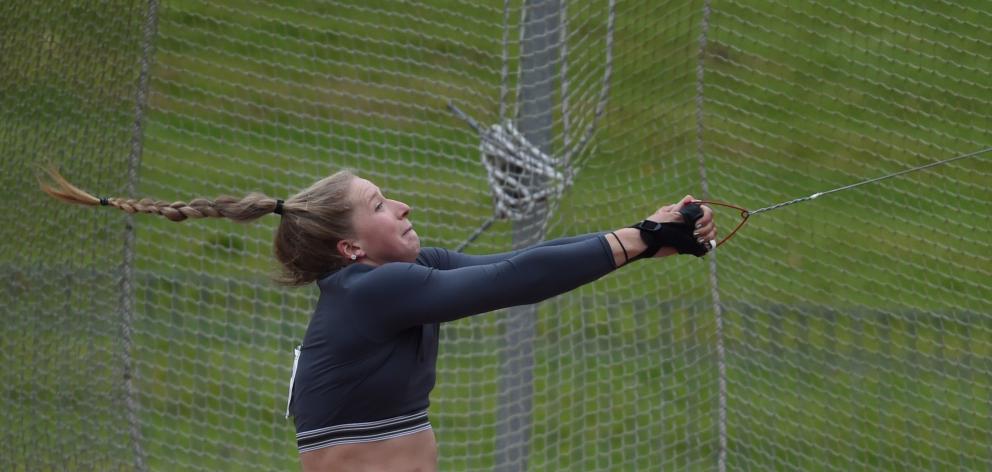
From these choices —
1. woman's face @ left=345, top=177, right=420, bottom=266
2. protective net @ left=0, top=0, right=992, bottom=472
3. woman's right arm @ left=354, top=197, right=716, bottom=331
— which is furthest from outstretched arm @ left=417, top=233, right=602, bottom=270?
protective net @ left=0, top=0, right=992, bottom=472

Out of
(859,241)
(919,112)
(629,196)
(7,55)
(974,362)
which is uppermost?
(7,55)

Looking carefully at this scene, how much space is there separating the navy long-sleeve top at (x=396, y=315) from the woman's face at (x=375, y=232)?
82mm

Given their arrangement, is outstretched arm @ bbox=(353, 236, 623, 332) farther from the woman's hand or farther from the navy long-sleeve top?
the woman's hand

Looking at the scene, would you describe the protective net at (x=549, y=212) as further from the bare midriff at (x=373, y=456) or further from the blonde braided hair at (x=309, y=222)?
the bare midriff at (x=373, y=456)

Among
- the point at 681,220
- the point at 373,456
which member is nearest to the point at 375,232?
the point at 373,456

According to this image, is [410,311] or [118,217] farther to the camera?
[118,217]

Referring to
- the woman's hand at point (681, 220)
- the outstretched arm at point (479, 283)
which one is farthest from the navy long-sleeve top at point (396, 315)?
the woman's hand at point (681, 220)

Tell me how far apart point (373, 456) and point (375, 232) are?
17.5 inches

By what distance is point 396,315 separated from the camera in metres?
2.36

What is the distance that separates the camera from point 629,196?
186 inches

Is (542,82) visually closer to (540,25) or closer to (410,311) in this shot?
(540,25)

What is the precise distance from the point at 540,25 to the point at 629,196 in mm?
776

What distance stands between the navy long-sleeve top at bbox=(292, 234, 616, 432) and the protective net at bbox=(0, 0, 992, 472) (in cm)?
191

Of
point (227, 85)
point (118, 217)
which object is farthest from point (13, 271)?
point (227, 85)
